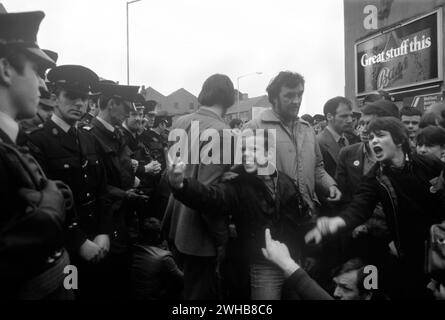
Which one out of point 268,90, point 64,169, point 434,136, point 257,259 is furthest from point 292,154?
point 64,169

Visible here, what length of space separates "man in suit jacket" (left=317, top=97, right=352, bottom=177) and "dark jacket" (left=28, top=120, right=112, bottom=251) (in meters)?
2.35

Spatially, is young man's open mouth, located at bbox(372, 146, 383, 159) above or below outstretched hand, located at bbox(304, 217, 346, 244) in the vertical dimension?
above

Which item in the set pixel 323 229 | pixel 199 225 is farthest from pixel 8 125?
pixel 323 229

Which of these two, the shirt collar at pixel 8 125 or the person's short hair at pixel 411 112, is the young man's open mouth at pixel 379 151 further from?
the shirt collar at pixel 8 125

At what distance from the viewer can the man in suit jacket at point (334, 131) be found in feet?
14.0

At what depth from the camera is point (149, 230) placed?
12.3ft

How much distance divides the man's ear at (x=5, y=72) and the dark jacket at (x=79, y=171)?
0.95 m

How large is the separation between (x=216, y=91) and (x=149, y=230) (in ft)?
4.91

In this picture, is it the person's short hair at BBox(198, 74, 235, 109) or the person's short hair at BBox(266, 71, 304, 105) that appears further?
the person's short hair at BBox(266, 71, 304, 105)

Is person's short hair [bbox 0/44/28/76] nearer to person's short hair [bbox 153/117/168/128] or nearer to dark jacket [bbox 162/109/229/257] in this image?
dark jacket [bbox 162/109/229/257]

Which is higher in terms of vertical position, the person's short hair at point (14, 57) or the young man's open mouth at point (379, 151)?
the person's short hair at point (14, 57)

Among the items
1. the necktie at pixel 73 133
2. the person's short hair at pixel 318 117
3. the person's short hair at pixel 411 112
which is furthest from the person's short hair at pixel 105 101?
the person's short hair at pixel 318 117

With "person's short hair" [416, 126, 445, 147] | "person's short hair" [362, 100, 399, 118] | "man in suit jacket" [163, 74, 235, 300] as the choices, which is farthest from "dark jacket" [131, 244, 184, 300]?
"person's short hair" [416, 126, 445, 147]

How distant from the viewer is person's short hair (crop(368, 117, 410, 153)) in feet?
9.41
